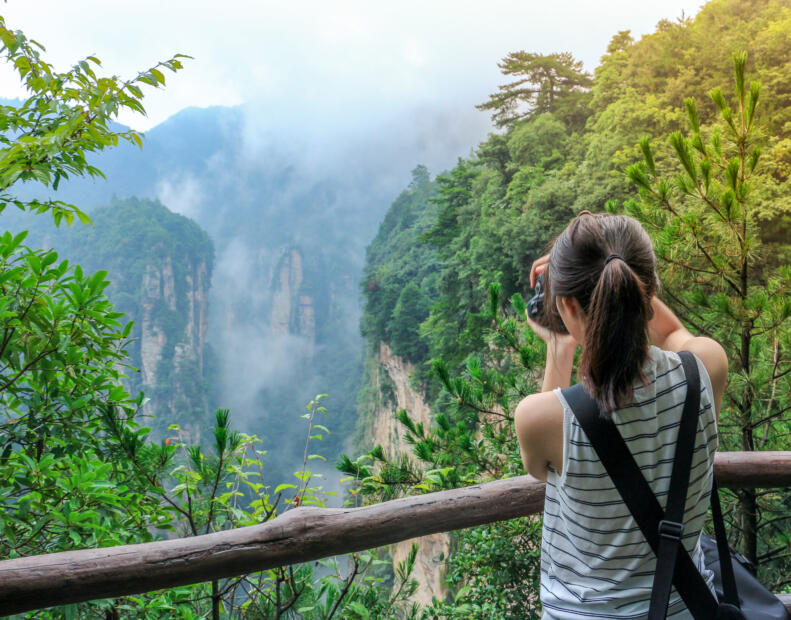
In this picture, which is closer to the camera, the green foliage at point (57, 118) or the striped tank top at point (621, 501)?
the striped tank top at point (621, 501)

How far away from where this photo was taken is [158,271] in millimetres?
39281

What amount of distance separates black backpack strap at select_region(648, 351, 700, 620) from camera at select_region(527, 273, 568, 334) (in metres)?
0.20

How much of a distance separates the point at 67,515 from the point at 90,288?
2.09 feet

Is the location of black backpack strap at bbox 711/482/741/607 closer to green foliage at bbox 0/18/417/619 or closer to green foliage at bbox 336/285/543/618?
green foliage at bbox 0/18/417/619

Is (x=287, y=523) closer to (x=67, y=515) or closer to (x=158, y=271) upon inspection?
(x=67, y=515)

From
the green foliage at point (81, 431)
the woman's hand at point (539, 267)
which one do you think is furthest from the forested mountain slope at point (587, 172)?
the woman's hand at point (539, 267)

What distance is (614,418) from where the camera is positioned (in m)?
0.64

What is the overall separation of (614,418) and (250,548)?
74 cm

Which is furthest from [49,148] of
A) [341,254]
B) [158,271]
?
[341,254]

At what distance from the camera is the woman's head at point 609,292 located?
621 millimetres

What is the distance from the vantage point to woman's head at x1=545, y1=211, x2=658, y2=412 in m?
0.62

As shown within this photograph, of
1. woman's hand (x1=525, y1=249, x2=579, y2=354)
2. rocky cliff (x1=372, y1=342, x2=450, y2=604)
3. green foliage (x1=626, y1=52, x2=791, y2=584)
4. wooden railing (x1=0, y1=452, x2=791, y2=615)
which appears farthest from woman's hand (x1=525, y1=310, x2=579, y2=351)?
rocky cliff (x1=372, y1=342, x2=450, y2=604)

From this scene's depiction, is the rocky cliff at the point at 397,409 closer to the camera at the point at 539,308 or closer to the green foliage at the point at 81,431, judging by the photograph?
the green foliage at the point at 81,431

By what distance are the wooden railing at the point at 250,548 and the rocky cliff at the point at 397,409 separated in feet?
43.8
